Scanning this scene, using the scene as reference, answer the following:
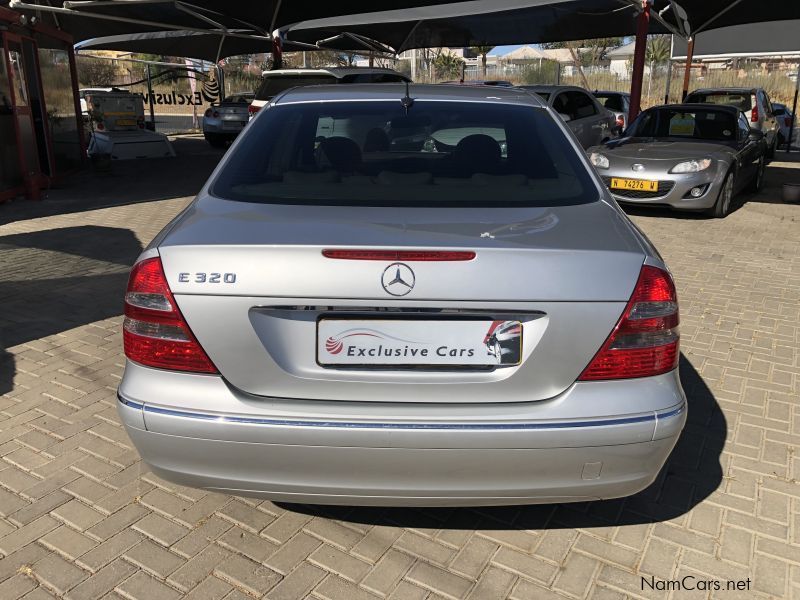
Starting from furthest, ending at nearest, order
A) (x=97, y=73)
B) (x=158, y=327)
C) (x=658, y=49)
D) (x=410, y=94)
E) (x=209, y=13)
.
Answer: (x=658, y=49) → (x=97, y=73) → (x=209, y=13) → (x=410, y=94) → (x=158, y=327)

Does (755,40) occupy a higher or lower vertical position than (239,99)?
higher

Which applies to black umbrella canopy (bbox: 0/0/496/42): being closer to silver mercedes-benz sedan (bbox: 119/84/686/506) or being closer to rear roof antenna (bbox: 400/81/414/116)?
rear roof antenna (bbox: 400/81/414/116)

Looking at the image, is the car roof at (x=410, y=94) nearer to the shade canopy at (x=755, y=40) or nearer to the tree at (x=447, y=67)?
the shade canopy at (x=755, y=40)

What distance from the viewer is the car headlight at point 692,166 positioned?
8.50 meters

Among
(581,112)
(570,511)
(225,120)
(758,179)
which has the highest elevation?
(581,112)

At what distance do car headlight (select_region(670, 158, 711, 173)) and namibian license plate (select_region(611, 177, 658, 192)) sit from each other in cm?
30

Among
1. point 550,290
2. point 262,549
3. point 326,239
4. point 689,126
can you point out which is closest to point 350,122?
point 326,239

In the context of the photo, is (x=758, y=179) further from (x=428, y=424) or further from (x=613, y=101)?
(x=428, y=424)

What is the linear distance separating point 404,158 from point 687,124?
28.0 ft

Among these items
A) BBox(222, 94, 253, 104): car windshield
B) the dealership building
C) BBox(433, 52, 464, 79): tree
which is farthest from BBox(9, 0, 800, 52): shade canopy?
BBox(433, 52, 464, 79): tree

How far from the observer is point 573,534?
8.43ft

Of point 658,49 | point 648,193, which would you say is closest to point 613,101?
point 648,193

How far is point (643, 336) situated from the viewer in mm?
2045

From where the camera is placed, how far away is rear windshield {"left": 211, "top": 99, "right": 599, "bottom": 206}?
248 cm
